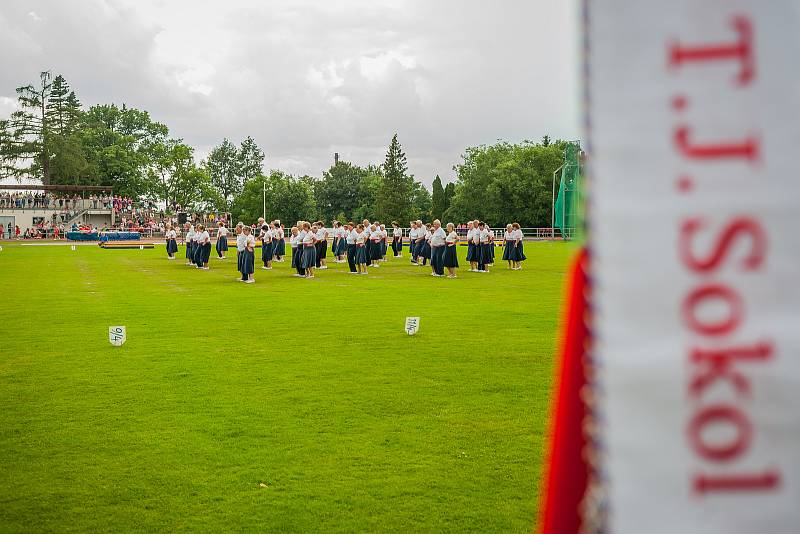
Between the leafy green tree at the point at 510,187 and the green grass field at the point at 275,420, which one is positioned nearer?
A: the green grass field at the point at 275,420

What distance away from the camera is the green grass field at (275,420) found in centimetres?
517

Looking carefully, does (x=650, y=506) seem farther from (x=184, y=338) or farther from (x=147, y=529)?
(x=184, y=338)

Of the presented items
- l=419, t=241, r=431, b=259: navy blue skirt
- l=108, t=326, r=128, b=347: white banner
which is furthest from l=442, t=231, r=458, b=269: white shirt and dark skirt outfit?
l=108, t=326, r=128, b=347: white banner

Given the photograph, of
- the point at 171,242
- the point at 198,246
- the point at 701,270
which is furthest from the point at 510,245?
the point at 701,270

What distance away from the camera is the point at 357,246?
25922 millimetres

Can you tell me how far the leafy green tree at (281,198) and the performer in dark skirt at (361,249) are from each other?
2281 inches

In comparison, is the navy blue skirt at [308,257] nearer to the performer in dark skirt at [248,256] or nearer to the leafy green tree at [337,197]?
the performer in dark skirt at [248,256]

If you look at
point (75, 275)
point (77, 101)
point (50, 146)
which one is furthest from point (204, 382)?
point (77, 101)

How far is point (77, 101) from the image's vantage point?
299ft

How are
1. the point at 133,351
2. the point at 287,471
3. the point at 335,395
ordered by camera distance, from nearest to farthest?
the point at 287,471
the point at 335,395
the point at 133,351

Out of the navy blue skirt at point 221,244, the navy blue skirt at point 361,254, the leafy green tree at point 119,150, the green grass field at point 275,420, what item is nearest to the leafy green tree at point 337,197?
the leafy green tree at point 119,150

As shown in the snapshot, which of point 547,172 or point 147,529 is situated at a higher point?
point 547,172

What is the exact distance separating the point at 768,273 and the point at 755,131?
18 cm

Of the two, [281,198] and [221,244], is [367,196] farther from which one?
[221,244]
